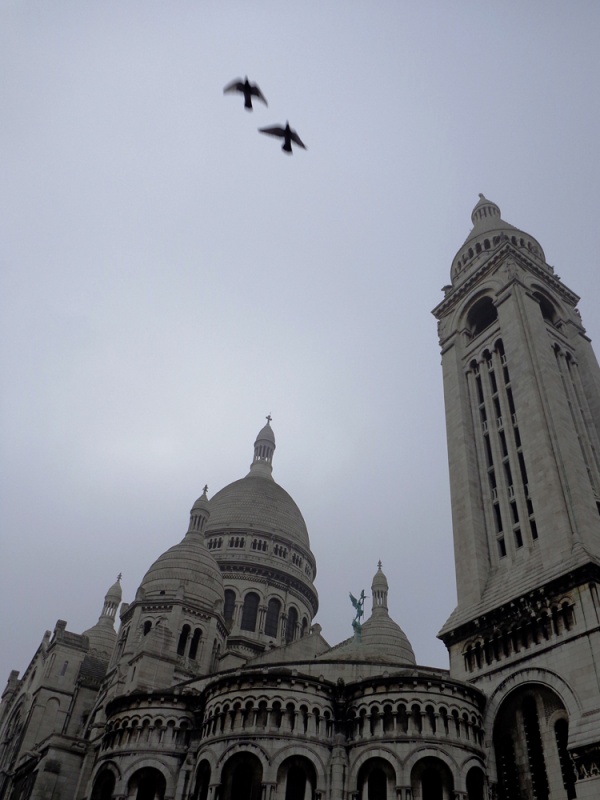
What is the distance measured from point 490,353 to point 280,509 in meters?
33.6

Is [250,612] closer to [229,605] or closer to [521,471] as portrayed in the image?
[229,605]

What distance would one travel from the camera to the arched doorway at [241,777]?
28125mm

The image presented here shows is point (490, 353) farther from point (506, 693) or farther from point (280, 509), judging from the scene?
point (280, 509)

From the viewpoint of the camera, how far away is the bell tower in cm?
2898

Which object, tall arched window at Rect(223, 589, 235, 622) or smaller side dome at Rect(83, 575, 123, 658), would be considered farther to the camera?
smaller side dome at Rect(83, 575, 123, 658)

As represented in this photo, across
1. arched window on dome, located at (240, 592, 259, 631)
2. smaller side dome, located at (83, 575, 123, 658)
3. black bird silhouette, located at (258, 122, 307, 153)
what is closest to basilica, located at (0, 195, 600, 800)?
arched window on dome, located at (240, 592, 259, 631)

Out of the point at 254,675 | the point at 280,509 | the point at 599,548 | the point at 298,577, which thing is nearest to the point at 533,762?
the point at 599,548

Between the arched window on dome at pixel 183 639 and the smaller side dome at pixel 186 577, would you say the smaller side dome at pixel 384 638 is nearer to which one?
the smaller side dome at pixel 186 577

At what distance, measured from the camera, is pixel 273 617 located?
6147 centimetres

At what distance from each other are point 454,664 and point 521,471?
34.9 feet

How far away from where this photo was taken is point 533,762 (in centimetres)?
2805

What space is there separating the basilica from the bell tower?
0.10 m

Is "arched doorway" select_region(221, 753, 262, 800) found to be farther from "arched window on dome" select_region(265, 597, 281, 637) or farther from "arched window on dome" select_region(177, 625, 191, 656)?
"arched window on dome" select_region(265, 597, 281, 637)

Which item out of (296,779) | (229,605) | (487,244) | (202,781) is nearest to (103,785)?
(202,781)
